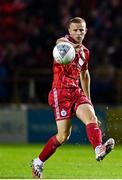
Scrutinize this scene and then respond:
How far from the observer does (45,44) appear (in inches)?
900

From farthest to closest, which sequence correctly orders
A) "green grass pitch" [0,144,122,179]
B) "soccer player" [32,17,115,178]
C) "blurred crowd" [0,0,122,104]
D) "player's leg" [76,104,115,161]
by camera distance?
"blurred crowd" [0,0,122,104]
"green grass pitch" [0,144,122,179]
"soccer player" [32,17,115,178]
"player's leg" [76,104,115,161]

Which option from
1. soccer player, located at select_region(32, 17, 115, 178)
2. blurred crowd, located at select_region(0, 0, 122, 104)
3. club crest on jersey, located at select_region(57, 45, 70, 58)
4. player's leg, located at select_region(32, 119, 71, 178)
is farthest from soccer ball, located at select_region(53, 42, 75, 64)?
blurred crowd, located at select_region(0, 0, 122, 104)

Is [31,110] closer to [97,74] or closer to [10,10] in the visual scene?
[97,74]

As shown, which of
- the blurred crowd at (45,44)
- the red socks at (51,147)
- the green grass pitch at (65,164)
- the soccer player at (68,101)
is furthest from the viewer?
the blurred crowd at (45,44)

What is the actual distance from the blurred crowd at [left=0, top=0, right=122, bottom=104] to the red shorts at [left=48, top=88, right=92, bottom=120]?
9694 mm

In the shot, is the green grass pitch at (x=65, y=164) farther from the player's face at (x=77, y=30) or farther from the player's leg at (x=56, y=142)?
the player's face at (x=77, y=30)

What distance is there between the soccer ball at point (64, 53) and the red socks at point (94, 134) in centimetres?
90

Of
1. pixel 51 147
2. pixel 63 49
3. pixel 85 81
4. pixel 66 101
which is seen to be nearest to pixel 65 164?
pixel 85 81

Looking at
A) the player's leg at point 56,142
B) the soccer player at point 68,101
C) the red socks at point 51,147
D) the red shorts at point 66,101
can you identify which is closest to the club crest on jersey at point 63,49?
the soccer player at point 68,101

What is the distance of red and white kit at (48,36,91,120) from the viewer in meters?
11.3

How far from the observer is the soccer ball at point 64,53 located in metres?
11.0

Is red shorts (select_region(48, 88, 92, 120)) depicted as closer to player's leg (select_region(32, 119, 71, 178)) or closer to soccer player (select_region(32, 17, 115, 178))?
soccer player (select_region(32, 17, 115, 178))

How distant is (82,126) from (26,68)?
264cm

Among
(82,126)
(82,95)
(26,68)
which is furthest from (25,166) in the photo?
(26,68)
